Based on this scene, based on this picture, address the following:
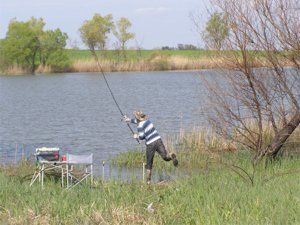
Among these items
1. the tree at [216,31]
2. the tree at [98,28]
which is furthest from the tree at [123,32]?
the tree at [216,31]

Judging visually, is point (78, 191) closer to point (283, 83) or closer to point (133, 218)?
point (133, 218)

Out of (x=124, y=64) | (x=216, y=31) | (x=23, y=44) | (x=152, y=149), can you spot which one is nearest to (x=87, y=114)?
(x=216, y=31)

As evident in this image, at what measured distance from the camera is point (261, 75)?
13.9 meters

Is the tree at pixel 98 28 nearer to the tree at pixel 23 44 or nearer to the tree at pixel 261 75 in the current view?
the tree at pixel 23 44

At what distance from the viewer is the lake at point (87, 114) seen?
19763 mm

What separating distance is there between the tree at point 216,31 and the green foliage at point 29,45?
55.8 meters

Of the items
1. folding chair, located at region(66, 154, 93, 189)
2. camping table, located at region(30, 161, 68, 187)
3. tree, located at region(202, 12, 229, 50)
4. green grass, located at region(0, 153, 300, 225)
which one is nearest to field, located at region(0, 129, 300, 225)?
green grass, located at region(0, 153, 300, 225)

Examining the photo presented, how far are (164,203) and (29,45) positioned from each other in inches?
2457

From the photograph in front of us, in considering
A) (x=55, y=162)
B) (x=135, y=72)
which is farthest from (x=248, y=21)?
(x=135, y=72)

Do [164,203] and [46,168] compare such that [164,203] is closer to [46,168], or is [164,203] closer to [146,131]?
[46,168]

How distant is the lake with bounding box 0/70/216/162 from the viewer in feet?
64.8

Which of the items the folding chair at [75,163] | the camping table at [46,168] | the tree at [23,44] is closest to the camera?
the camping table at [46,168]

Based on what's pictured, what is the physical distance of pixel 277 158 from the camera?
14070mm

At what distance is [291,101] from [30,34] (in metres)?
59.1
